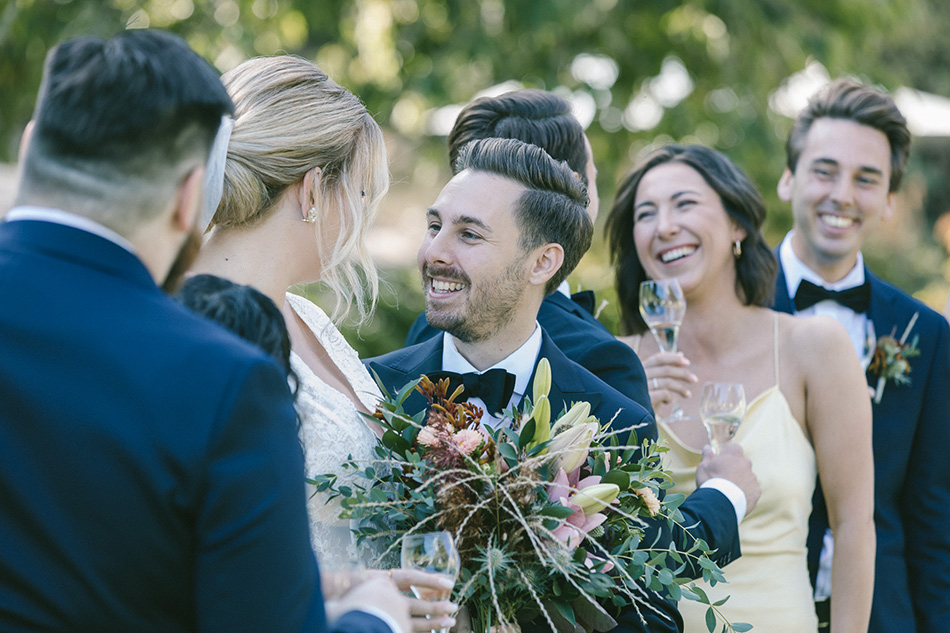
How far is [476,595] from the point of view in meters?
2.55

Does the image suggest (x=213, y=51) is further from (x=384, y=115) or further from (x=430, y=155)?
(x=430, y=155)

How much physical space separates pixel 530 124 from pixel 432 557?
2268mm

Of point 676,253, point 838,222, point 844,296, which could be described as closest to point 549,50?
point 838,222

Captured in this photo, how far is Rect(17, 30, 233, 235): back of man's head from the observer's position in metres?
1.53

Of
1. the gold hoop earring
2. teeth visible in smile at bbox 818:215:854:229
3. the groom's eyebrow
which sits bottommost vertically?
the gold hoop earring

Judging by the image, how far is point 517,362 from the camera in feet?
10.7

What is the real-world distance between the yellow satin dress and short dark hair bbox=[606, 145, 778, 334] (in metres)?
0.49

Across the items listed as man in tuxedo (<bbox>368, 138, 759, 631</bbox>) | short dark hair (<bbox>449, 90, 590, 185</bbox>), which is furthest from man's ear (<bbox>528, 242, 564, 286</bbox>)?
short dark hair (<bbox>449, 90, 590, 185</bbox>)

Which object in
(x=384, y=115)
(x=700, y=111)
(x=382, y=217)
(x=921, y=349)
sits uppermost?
(x=700, y=111)

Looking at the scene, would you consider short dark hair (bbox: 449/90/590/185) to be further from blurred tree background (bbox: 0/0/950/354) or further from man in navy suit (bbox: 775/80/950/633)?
blurred tree background (bbox: 0/0/950/354)

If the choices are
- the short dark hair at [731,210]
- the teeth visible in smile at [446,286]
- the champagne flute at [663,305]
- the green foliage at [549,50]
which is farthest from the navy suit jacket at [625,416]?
the green foliage at [549,50]

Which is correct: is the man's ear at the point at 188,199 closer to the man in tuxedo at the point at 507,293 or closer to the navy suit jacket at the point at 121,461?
the navy suit jacket at the point at 121,461

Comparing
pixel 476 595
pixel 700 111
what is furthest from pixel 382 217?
pixel 476 595

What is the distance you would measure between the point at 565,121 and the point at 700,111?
216 inches
